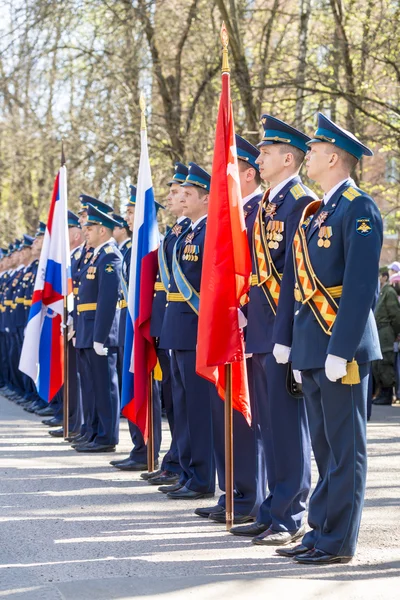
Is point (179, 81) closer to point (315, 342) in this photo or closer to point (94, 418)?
point (94, 418)

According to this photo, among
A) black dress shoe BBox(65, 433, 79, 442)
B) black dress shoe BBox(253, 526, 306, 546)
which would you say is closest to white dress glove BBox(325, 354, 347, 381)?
black dress shoe BBox(253, 526, 306, 546)

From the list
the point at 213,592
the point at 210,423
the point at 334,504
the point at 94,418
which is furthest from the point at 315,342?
the point at 94,418

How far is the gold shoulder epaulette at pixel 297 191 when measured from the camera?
6.08 m

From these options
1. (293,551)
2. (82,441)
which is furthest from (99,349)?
(293,551)

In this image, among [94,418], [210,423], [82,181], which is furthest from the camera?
[82,181]

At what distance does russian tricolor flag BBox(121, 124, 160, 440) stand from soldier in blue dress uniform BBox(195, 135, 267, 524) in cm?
126

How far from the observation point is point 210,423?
7562 mm

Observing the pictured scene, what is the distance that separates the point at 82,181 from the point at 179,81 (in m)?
2.65

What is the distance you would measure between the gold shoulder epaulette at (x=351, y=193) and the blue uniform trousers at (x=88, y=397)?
4995 millimetres

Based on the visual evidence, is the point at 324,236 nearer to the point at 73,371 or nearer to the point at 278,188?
the point at 278,188

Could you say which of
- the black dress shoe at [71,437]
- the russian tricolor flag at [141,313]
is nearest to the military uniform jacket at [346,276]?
the russian tricolor flag at [141,313]

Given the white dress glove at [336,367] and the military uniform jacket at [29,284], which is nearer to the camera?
the white dress glove at [336,367]

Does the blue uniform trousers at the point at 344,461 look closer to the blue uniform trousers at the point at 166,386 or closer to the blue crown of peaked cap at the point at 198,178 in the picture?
the blue crown of peaked cap at the point at 198,178

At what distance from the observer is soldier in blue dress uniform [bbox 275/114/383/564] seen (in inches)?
209
